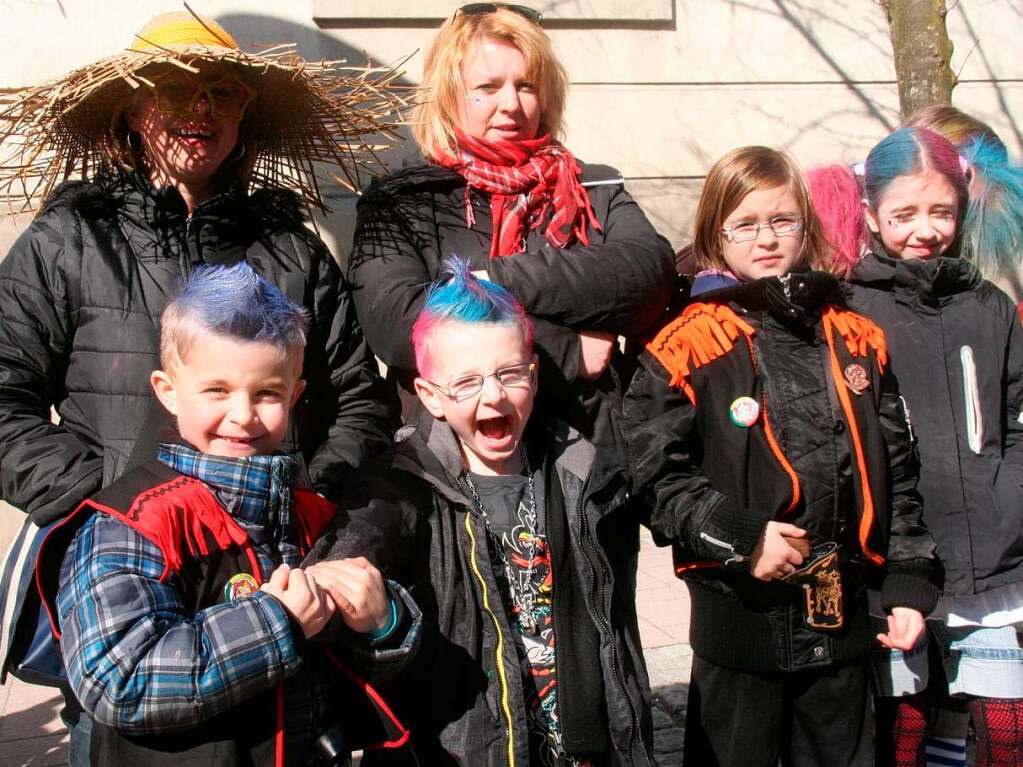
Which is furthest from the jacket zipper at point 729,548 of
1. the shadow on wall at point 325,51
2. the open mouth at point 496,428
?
the shadow on wall at point 325,51

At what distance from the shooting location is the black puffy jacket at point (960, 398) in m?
2.87

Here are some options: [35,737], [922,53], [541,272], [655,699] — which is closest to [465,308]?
[541,272]

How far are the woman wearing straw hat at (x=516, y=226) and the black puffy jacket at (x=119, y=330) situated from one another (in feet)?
0.40

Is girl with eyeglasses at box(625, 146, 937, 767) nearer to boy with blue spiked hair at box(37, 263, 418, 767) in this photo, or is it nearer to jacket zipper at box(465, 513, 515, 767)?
jacket zipper at box(465, 513, 515, 767)

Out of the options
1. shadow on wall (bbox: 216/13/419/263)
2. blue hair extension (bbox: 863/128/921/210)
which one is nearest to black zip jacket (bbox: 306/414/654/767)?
blue hair extension (bbox: 863/128/921/210)

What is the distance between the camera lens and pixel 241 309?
6.48 ft

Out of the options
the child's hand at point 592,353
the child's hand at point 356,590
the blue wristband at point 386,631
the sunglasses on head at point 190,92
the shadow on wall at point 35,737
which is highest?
the sunglasses on head at point 190,92

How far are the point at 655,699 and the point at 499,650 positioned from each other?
6.89ft

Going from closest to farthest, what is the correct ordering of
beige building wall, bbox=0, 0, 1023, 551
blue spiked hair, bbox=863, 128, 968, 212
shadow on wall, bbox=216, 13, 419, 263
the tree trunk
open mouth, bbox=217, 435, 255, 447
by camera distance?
open mouth, bbox=217, 435, 255, 447
blue spiked hair, bbox=863, 128, 968, 212
the tree trunk
shadow on wall, bbox=216, 13, 419, 263
beige building wall, bbox=0, 0, 1023, 551

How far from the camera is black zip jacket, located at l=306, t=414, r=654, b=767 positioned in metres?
2.16

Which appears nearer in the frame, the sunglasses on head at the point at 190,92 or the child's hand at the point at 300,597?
the child's hand at the point at 300,597

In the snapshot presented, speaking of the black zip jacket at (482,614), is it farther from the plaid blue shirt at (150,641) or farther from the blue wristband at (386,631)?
the plaid blue shirt at (150,641)

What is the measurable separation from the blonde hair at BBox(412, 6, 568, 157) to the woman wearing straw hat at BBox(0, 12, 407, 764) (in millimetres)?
151

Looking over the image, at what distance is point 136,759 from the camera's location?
181 centimetres
